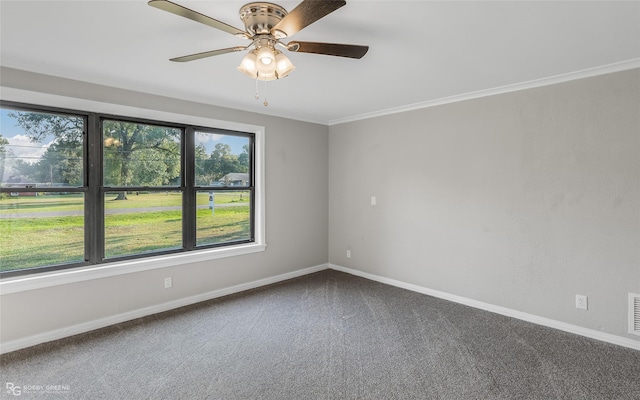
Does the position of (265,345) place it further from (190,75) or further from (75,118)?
(75,118)

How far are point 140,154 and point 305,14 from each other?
2.74 m

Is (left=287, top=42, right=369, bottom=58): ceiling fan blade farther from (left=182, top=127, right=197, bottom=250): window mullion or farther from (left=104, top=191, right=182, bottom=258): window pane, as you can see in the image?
(left=104, top=191, right=182, bottom=258): window pane

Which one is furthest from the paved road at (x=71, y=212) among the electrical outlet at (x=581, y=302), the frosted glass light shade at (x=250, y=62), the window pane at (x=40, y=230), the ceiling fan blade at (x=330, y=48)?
the electrical outlet at (x=581, y=302)

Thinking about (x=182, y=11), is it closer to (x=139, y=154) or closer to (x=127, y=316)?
(x=139, y=154)

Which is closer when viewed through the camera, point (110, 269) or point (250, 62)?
point (250, 62)

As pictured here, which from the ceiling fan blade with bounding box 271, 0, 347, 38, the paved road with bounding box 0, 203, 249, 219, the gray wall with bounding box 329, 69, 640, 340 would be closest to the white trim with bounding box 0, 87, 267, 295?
the paved road with bounding box 0, 203, 249, 219

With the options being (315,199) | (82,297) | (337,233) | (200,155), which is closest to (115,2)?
(200,155)

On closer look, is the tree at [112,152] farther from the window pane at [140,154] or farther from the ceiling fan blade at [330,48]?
the ceiling fan blade at [330,48]

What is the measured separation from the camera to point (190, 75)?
9.86ft

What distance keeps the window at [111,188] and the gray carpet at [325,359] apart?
2.68ft

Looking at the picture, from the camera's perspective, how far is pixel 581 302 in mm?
2973

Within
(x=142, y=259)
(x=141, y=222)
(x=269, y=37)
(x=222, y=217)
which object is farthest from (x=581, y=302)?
(x=141, y=222)

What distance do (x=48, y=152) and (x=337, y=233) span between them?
3.64m

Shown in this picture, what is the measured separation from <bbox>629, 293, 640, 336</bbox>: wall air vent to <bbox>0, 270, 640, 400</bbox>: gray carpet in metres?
0.20
